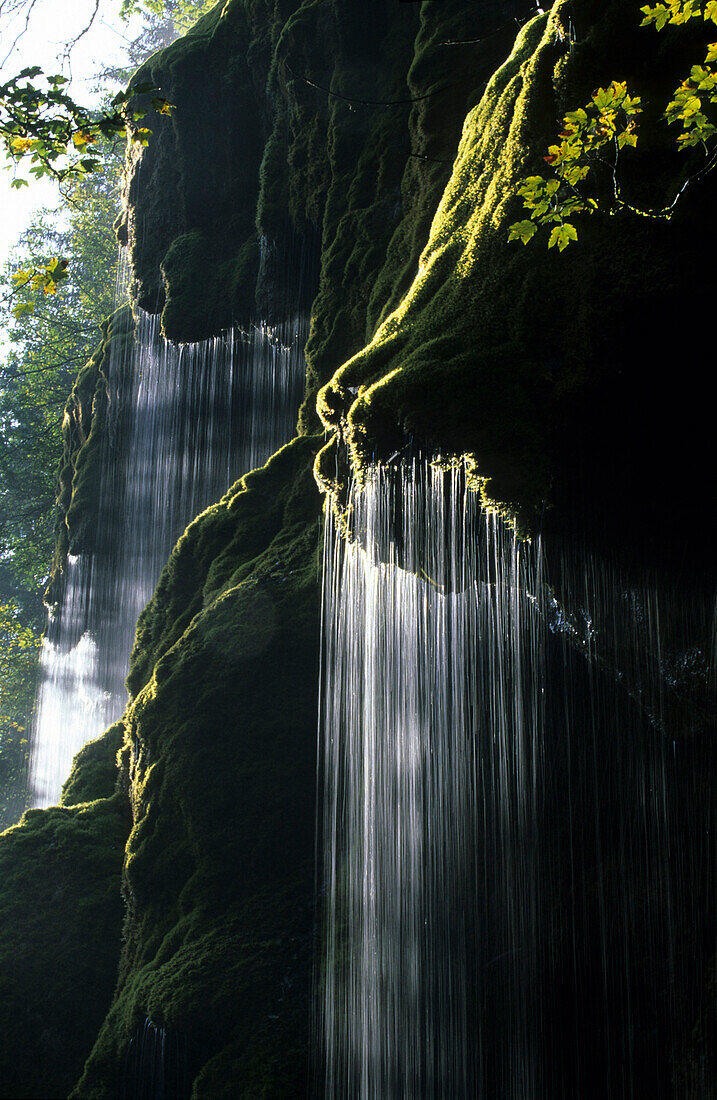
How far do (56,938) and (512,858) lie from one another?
4192 mm

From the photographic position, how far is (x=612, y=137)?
3955 millimetres

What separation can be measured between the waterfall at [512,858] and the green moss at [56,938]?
2386 mm

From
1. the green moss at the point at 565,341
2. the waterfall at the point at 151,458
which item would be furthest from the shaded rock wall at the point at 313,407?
the waterfall at the point at 151,458

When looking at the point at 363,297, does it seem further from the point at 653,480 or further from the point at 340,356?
the point at 653,480

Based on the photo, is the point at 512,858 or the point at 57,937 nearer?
the point at 512,858

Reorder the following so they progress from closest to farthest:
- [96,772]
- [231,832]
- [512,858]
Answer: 1. [512,858]
2. [231,832]
3. [96,772]

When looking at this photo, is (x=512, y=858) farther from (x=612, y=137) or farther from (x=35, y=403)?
(x=35, y=403)

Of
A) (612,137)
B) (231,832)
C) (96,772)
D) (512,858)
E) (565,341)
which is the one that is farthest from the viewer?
(96,772)

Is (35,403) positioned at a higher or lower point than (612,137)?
higher

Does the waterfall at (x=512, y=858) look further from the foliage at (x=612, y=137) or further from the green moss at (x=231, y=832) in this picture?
the foliage at (x=612, y=137)

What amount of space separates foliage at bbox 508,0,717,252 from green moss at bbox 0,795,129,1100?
6.70 metres

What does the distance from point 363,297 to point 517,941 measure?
20.4 feet

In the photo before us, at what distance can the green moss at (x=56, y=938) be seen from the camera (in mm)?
6578

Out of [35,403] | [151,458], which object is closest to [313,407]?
[151,458]
